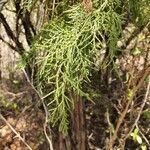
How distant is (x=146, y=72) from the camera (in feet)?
5.18

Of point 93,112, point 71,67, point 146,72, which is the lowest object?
point 93,112

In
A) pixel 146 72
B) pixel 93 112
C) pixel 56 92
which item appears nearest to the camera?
pixel 56 92

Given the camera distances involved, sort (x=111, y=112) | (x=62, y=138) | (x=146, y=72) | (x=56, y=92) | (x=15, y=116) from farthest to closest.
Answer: (x=15, y=116)
(x=111, y=112)
(x=62, y=138)
(x=146, y=72)
(x=56, y=92)

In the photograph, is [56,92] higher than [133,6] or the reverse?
the reverse

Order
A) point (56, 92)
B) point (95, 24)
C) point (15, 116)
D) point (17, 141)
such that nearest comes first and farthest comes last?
point (95, 24), point (56, 92), point (17, 141), point (15, 116)

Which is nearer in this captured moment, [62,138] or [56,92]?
[56,92]

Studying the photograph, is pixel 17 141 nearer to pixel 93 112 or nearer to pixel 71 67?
pixel 93 112

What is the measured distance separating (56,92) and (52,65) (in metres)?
0.07

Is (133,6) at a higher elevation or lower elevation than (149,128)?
higher

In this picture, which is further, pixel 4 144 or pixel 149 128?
pixel 4 144

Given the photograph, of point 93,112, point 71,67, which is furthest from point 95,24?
point 93,112

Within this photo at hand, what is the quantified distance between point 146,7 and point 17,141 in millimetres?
1751

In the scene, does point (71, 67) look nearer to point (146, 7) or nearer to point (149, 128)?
point (146, 7)

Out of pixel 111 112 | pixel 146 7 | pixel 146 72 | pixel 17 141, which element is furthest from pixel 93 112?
pixel 146 7
